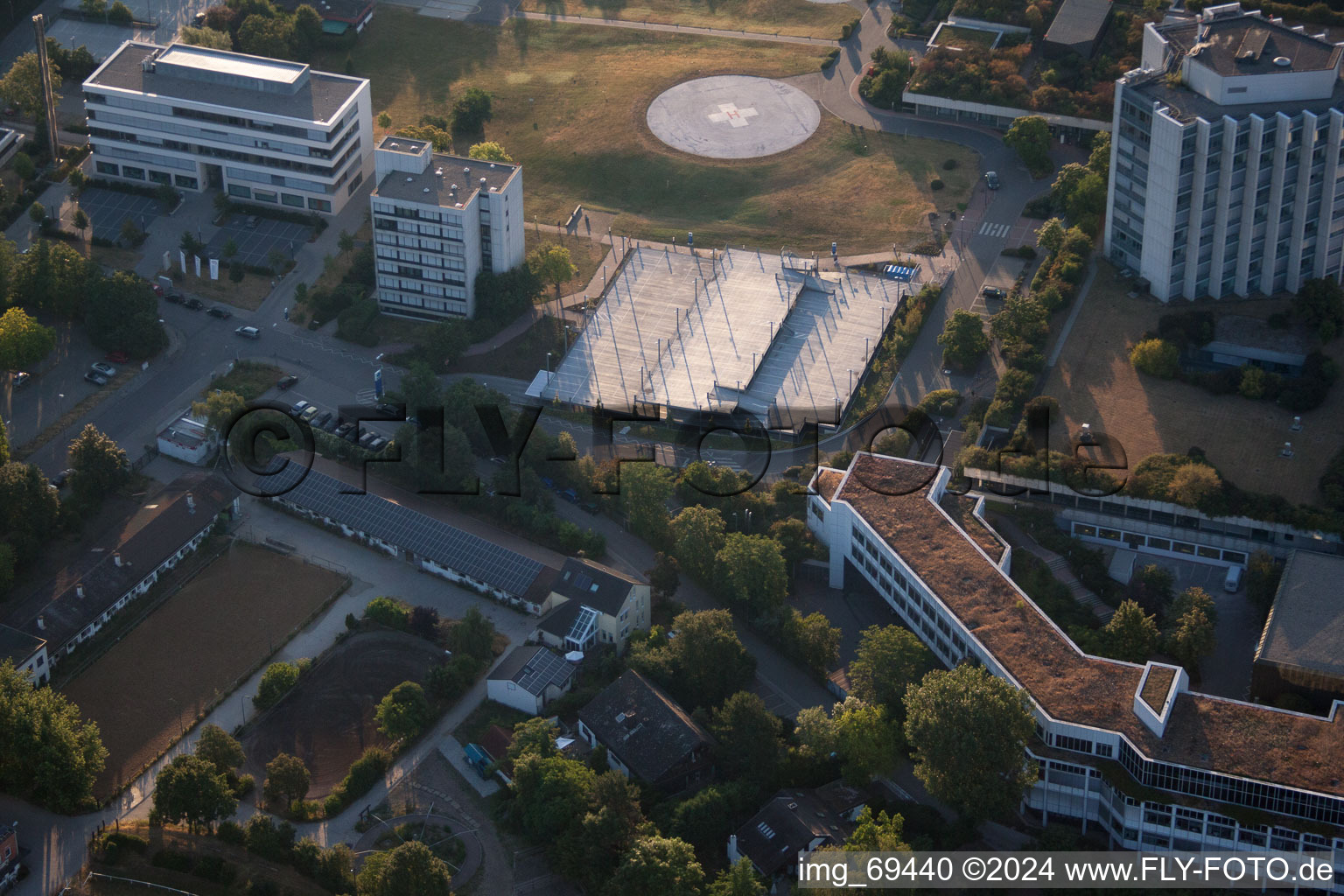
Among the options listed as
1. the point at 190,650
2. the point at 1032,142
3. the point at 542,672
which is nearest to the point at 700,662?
the point at 542,672

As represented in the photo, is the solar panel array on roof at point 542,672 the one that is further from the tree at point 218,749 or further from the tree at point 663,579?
the tree at point 218,749

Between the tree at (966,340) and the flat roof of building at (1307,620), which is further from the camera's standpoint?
the tree at (966,340)

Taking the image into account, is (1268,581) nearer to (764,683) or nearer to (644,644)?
(764,683)

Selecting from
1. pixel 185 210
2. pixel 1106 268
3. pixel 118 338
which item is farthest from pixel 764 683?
pixel 185 210

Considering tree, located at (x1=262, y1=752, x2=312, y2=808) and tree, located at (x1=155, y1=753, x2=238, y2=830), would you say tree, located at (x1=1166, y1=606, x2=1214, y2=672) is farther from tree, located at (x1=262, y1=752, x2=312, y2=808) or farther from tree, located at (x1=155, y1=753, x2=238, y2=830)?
tree, located at (x1=155, y1=753, x2=238, y2=830)

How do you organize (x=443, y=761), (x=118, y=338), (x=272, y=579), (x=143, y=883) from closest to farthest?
(x=143, y=883), (x=443, y=761), (x=272, y=579), (x=118, y=338)

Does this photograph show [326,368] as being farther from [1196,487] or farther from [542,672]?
[1196,487]

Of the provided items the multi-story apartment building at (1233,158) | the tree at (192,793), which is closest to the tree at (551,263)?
the multi-story apartment building at (1233,158)
